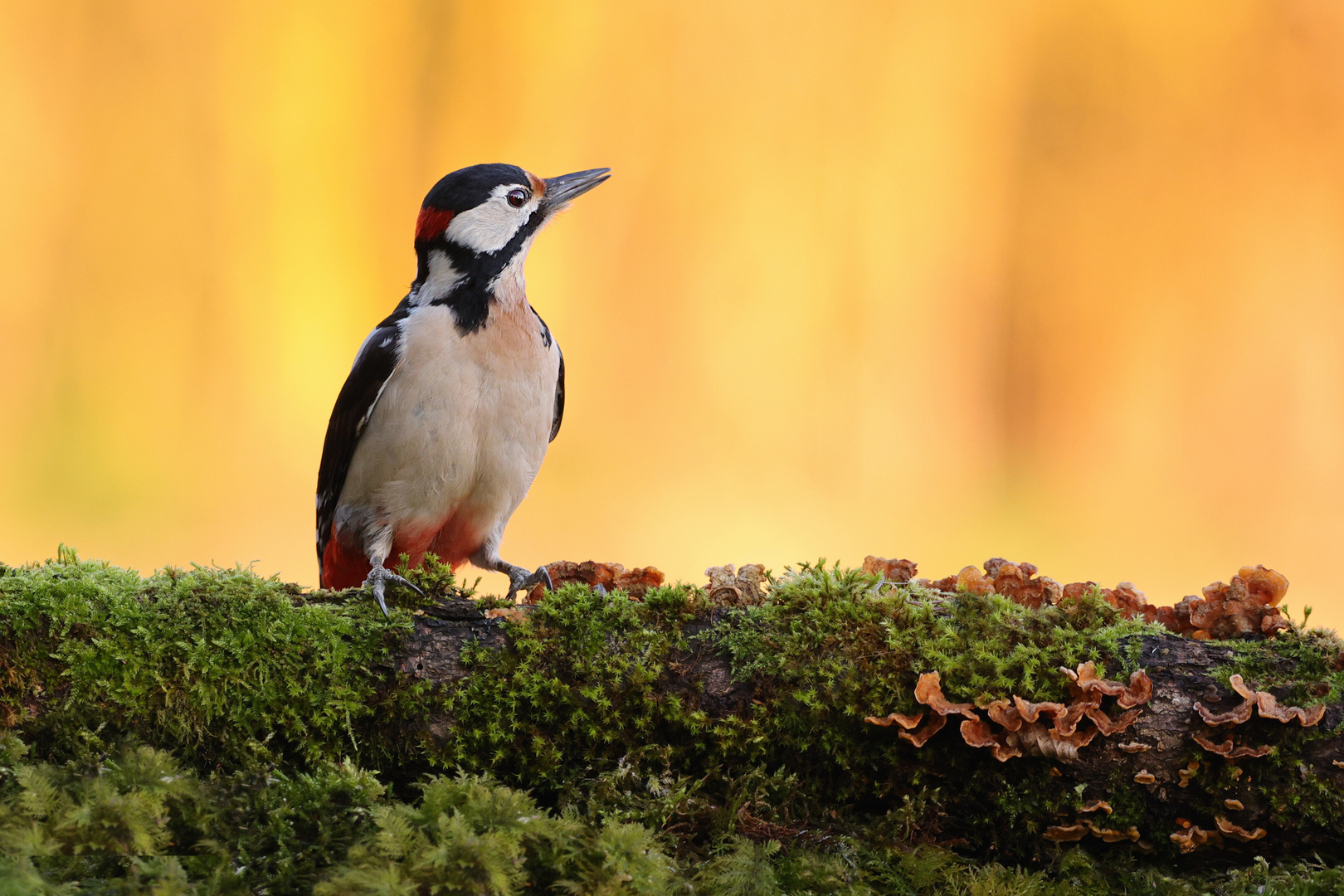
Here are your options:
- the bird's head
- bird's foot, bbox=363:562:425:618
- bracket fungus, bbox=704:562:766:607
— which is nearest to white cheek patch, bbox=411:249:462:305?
the bird's head

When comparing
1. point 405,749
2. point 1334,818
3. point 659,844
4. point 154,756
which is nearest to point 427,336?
point 405,749

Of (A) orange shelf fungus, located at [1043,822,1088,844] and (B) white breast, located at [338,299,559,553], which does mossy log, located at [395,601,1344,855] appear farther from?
(B) white breast, located at [338,299,559,553]

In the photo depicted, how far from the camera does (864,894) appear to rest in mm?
2143

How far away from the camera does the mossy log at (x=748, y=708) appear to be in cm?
235

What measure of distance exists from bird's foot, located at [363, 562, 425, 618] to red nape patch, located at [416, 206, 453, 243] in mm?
1679

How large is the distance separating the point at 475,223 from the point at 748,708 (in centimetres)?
234

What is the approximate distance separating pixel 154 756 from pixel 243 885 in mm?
419

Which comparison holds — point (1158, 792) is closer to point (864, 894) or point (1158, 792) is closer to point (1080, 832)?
point (1080, 832)

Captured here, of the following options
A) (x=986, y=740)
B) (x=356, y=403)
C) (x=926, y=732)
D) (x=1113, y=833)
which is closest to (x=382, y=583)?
(x=356, y=403)

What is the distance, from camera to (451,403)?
369 cm

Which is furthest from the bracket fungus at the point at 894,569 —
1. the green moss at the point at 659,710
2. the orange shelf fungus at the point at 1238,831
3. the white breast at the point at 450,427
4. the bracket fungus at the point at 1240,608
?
the white breast at the point at 450,427

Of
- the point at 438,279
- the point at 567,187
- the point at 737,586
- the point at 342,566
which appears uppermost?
the point at 567,187

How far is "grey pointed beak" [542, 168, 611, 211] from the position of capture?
14.0ft

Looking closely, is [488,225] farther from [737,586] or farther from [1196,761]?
[1196,761]
